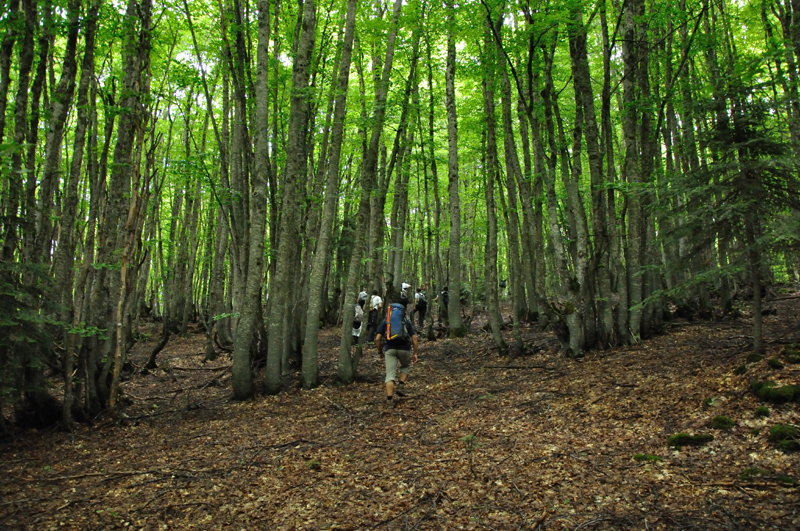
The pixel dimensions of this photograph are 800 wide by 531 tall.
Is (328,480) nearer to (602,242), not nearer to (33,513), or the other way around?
(33,513)

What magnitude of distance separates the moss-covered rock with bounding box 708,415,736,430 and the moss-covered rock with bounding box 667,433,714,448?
9.4 inches

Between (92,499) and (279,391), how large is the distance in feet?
13.4

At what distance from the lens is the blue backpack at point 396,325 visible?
7.25 m

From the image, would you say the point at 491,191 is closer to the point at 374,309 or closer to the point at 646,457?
the point at 374,309

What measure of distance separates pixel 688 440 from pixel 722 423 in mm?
472

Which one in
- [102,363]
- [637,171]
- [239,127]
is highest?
[239,127]

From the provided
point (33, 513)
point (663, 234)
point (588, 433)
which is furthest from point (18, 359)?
point (663, 234)

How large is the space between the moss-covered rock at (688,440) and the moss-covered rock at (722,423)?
9.4 inches

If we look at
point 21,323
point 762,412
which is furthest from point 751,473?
point 21,323

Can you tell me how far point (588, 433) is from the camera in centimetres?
505

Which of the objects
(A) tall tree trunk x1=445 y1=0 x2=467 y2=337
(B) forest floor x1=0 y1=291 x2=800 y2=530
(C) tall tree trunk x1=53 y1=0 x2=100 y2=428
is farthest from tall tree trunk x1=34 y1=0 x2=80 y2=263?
(A) tall tree trunk x1=445 y1=0 x2=467 y2=337

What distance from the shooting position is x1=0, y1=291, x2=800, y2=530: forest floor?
141 inches

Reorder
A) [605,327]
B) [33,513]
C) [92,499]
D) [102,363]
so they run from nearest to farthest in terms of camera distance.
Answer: [33,513], [92,499], [102,363], [605,327]

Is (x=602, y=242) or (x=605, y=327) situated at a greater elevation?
(x=602, y=242)
